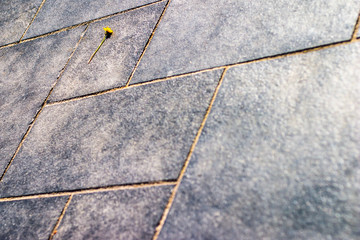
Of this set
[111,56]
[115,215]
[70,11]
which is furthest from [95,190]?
[70,11]

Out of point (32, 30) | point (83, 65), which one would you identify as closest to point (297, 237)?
point (83, 65)

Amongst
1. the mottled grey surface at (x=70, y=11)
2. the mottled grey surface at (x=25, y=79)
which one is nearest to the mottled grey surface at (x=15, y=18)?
the mottled grey surface at (x=70, y=11)

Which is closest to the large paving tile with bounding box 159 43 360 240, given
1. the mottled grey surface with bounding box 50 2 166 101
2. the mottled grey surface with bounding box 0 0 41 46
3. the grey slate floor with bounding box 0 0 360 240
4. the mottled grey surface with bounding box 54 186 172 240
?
the grey slate floor with bounding box 0 0 360 240

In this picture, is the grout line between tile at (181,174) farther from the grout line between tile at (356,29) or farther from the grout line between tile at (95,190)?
the grout line between tile at (356,29)

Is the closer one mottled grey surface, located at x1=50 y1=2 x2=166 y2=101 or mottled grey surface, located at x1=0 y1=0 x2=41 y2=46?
mottled grey surface, located at x1=50 y1=2 x2=166 y2=101

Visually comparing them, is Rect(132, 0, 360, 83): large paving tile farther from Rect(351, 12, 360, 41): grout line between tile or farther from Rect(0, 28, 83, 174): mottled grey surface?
Rect(0, 28, 83, 174): mottled grey surface

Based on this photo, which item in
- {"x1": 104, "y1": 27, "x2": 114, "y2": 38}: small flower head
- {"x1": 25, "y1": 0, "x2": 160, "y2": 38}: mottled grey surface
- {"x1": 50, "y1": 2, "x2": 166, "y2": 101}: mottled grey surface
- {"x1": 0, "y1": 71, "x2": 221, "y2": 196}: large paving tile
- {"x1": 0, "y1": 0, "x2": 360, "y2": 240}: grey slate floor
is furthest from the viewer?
{"x1": 25, "y1": 0, "x2": 160, "y2": 38}: mottled grey surface
